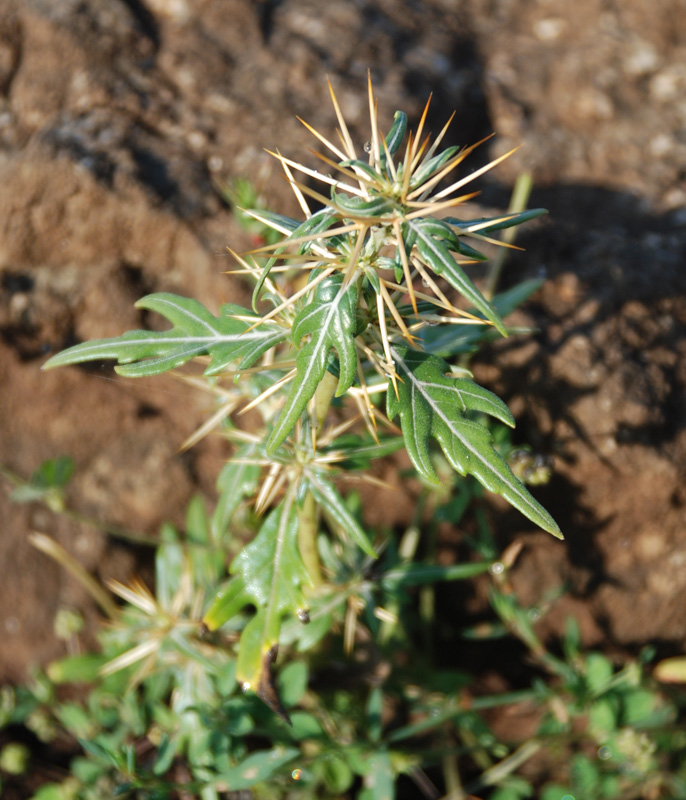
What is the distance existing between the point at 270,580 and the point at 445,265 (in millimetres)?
979

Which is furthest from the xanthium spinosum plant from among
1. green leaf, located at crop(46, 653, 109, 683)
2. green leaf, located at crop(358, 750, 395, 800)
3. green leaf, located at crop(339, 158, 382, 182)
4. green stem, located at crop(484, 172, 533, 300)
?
green leaf, located at crop(46, 653, 109, 683)

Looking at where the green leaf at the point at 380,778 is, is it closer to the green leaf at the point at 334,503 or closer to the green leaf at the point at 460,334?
the green leaf at the point at 334,503

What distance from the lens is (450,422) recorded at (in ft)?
4.65

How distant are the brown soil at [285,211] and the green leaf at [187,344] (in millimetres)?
807

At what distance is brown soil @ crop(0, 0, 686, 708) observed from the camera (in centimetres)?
248

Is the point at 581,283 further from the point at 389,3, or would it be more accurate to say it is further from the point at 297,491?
the point at 389,3

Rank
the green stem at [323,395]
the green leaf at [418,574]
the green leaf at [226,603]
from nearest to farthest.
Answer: the green stem at [323,395] < the green leaf at [226,603] < the green leaf at [418,574]

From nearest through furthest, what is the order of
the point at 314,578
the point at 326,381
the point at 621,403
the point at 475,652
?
the point at 326,381 < the point at 314,578 < the point at 621,403 < the point at 475,652

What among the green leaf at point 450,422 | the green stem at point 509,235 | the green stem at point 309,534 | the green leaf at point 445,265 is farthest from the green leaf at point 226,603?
the green stem at point 509,235

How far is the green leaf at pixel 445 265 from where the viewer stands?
3.92 feet

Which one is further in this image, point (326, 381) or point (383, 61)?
point (383, 61)

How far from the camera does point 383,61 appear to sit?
287cm

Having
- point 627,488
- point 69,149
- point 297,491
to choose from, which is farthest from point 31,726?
point 627,488

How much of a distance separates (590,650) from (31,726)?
7.72ft
